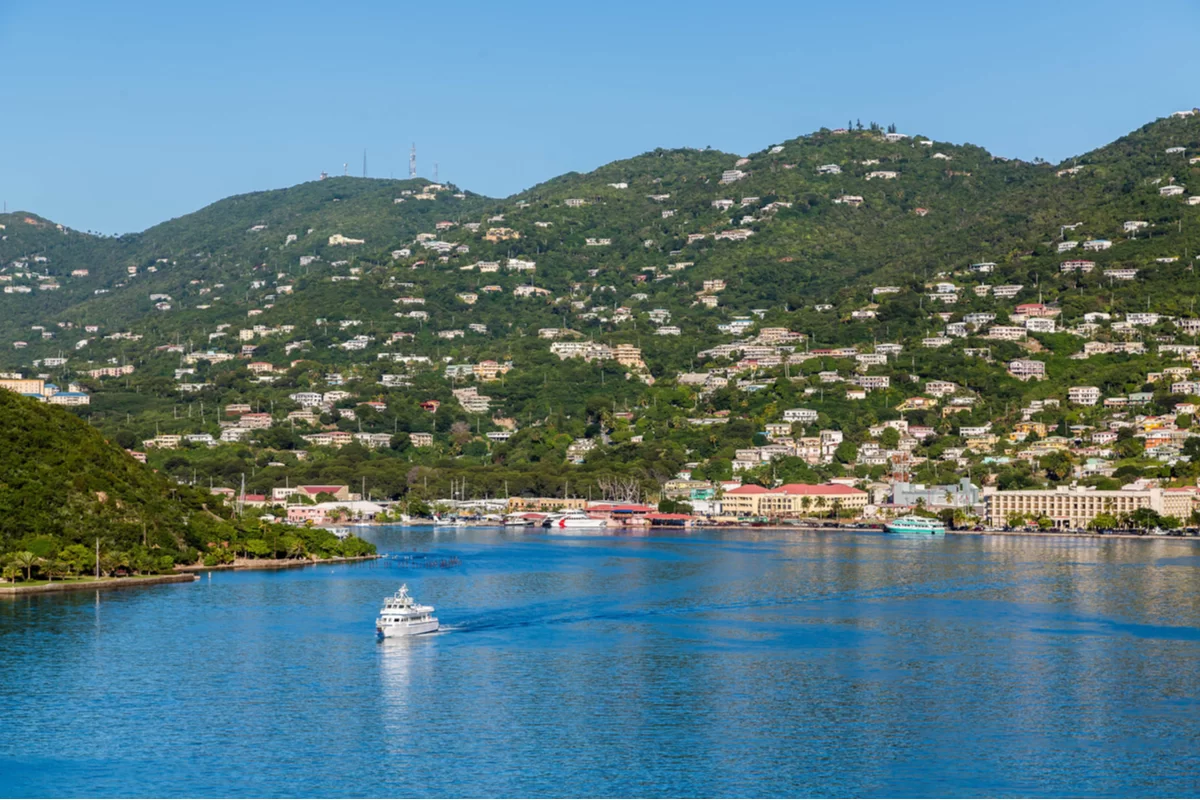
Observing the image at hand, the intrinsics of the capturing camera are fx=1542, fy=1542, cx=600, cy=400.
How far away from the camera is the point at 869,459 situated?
125938mm

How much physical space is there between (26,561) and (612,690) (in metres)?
28.4

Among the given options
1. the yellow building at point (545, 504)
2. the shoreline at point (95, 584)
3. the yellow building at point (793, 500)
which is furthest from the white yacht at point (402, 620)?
the yellow building at point (793, 500)

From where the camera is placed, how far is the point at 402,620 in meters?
46.1

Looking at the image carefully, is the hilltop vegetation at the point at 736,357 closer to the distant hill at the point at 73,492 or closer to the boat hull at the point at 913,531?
the boat hull at the point at 913,531

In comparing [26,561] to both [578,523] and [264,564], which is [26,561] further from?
[578,523]

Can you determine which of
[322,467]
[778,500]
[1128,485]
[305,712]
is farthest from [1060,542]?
Result: [305,712]

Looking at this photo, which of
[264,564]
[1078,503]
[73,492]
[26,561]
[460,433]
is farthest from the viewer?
[460,433]

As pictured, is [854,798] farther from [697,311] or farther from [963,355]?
[697,311]

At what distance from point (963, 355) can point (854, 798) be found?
11443 centimetres

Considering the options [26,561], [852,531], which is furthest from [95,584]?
[852,531]

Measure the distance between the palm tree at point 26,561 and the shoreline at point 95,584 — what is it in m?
1.32

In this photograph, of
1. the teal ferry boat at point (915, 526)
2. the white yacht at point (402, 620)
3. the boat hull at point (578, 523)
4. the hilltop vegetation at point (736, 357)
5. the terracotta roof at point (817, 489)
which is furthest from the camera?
the hilltop vegetation at point (736, 357)

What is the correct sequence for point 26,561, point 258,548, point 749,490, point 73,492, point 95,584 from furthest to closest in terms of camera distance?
point 749,490 < point 258,548 < point 73,492 < point 95,584 < point 26,561

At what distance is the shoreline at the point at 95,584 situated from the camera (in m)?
54.1
